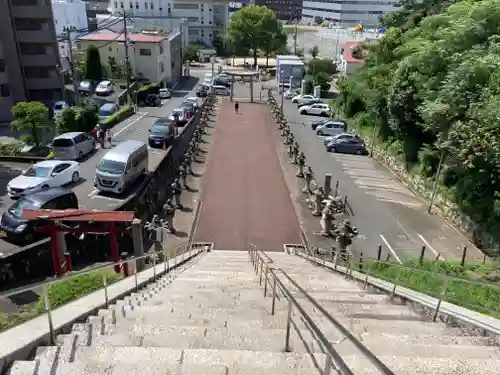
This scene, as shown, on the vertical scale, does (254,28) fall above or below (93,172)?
above

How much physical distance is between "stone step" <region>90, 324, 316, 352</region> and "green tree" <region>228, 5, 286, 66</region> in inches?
2388

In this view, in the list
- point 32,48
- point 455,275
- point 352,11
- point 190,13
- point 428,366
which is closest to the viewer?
point 428,366

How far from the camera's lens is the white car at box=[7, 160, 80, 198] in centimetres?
1630

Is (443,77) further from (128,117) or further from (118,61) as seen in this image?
(118,61)

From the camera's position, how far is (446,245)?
1491 cm

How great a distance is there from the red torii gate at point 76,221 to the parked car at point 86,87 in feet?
104

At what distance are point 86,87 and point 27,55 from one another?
6.38 meters

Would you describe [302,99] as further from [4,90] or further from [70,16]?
[70,16]

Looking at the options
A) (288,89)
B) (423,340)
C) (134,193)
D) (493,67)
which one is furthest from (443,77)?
(288,89)

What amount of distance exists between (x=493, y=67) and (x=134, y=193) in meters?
14.0

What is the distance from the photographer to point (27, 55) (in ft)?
112

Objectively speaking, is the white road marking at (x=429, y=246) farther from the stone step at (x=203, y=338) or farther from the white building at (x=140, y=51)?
the white building at (x=140, y=51)

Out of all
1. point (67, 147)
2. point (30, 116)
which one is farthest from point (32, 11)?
point (67, 147)

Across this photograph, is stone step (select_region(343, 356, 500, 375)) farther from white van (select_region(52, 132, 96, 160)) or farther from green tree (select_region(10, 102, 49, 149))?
green tree (select_region(10, 102, 49, 149))
